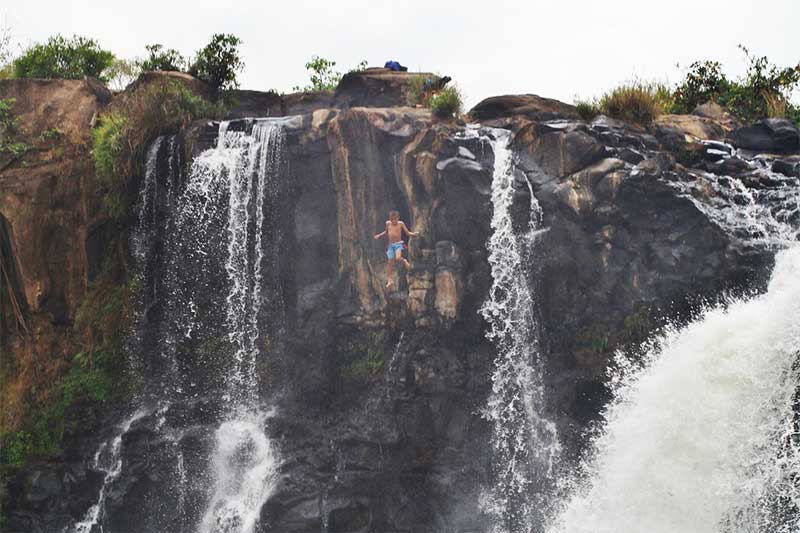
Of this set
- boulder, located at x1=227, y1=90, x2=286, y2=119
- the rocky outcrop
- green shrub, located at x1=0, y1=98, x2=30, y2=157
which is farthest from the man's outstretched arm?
green shrub, located at x1=0, y1=98, x2=30, y2=157

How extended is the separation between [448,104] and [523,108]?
57.2 inches

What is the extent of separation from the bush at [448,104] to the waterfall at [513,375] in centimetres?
138

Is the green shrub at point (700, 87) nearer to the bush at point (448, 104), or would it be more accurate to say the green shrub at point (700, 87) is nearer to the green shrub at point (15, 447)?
the bush at point (448, 104)

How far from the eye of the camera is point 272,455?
13.8 metres

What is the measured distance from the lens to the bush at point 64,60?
18.1 metres

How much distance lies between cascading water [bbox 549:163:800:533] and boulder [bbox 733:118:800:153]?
2.26 metres

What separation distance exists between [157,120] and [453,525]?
30.3ft

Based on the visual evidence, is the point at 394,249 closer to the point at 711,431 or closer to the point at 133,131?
the point at 133,131

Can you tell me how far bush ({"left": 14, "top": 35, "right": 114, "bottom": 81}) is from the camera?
59.5 feet

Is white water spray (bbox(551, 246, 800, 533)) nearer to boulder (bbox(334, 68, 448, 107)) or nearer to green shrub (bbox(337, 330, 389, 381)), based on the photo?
green shrub (bbox(337, 330, 389, 381))

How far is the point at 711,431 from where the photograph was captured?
11109 mm

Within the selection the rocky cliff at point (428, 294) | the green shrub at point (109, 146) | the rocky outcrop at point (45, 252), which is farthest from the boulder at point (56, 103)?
the rocky cliff at point (428, 294)

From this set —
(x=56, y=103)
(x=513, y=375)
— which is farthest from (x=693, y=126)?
(x=56, y=103)

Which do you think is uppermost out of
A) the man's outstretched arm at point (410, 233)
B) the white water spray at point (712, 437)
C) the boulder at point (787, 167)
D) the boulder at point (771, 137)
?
the boulder at point (771, 137)
